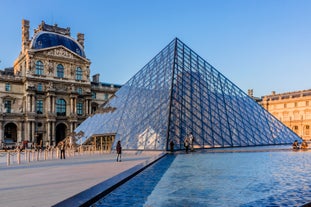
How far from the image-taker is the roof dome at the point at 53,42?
48797 mm

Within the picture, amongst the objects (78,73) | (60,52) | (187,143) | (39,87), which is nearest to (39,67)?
(39,87)

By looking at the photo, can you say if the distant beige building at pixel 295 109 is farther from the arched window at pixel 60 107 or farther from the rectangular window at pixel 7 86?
the rectangular window at pixel 7 86

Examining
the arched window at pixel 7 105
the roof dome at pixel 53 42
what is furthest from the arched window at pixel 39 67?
the arched window at pixel 7 105

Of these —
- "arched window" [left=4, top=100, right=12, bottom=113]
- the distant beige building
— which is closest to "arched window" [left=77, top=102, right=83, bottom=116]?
"arched window" [left=4, top=100, right=12, bottom=113]

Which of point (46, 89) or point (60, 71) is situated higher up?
point (60, 71)

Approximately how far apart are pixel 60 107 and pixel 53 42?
10842mm

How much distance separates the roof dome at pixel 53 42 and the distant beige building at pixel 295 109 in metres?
43.1

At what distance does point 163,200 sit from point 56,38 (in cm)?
5058

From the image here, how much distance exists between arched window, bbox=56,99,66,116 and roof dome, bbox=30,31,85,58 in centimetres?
911

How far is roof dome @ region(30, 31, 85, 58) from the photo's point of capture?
4880cm

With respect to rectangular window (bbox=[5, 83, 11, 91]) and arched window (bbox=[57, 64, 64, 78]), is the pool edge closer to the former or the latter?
rectangular window (bbox=[5, 83, 11, 91])

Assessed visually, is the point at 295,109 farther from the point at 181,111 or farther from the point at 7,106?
the point at 7,106

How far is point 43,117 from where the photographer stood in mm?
48062

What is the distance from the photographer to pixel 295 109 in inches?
2502
